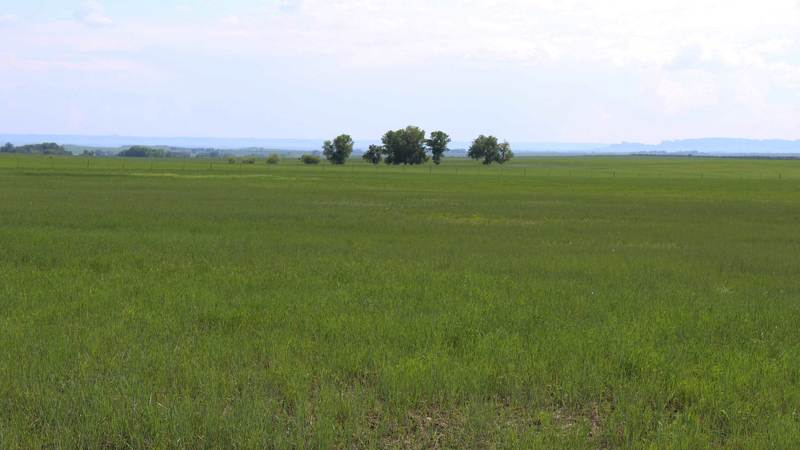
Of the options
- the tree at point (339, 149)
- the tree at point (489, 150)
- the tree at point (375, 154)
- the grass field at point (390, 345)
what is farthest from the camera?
the tree at point (489, 150)

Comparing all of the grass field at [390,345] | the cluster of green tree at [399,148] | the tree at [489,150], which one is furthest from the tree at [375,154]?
the grass field at [390,345]

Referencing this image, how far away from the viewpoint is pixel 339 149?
161875 mm

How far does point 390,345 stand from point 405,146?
155211mm

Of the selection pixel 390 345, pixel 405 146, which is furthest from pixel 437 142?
pixel 390 345

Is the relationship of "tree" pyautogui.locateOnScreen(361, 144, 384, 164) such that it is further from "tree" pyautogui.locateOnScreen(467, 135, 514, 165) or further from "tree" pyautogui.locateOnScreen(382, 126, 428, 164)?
"tree" pyautogui.locateOnScreen(467, 135, 514, 165)

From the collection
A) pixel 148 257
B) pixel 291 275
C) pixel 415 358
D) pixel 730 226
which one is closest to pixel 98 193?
pixel 148 257

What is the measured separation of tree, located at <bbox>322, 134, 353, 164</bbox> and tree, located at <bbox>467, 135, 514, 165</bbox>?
120 ft

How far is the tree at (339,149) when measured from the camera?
161m

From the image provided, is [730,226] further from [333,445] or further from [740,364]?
[333,445]

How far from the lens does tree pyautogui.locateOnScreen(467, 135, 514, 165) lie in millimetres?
179750

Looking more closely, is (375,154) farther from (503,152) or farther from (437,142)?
(503,152)

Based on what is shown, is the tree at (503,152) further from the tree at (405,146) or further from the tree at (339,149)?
the tree at (339,149)

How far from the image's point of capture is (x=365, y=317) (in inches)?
417

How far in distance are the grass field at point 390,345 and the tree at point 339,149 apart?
464 ft
